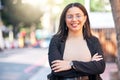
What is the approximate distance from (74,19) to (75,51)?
0.25 m

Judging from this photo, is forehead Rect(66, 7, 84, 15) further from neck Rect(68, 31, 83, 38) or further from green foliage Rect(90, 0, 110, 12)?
green foliage Rect(90, 0, 110, 12)

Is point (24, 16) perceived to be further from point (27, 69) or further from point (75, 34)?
point (75, 34)

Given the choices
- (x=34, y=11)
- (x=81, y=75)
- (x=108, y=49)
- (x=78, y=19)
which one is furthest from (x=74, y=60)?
(x=34, y=11)

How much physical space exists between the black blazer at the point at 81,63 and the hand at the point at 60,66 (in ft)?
0.08

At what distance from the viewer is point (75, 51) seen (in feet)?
10.7

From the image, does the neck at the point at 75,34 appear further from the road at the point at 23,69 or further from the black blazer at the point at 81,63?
the road at the point at 23,69

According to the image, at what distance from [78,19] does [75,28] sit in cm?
8

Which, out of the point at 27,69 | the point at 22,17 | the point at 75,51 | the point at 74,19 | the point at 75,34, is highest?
the point at 74,19

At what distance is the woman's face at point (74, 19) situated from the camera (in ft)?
10.8

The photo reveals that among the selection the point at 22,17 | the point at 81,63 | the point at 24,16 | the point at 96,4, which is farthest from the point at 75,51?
the point at 24,16

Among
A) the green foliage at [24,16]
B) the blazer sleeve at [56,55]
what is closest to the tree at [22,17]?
the green foliage at [24,16]

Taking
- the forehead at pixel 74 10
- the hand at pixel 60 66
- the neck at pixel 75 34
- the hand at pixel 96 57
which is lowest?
the hand at pixel 60 66

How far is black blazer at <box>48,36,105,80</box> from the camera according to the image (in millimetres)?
3209

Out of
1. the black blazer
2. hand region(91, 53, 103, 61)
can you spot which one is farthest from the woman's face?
hand region(91, 53, 103, 61)
